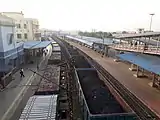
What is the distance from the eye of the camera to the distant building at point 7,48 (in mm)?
19766

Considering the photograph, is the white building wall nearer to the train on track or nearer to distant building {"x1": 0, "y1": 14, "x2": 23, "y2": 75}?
distant building {"x1": 0, "y1": 14, "x2": 23, "y2": 75}

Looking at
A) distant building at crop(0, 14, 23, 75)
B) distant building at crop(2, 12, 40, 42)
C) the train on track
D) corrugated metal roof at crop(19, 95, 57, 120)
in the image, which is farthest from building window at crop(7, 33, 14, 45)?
distant building at crop(2, 12, 40, 42)

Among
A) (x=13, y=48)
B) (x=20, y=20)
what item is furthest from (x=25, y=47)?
(x=20, y=20)

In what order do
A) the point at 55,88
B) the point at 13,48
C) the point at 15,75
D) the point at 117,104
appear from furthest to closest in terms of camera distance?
the point at 13,48
the point at 15,75
the point at 55,88
the point at 117,104

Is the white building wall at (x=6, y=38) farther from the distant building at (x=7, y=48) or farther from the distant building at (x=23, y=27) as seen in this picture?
the distant building at (x=23, y=27)

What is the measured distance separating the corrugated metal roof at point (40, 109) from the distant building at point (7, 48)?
421 inches

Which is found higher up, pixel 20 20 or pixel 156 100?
pixel 20 20

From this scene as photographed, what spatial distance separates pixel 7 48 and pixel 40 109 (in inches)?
549

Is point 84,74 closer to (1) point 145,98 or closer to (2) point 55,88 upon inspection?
(2) point 55,88

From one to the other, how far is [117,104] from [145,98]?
177cm

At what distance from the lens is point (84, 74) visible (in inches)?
642

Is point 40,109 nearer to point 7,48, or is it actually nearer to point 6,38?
point 7,48

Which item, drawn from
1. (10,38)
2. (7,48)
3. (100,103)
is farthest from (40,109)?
(10,38)

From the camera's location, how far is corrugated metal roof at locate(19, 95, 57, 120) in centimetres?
840
